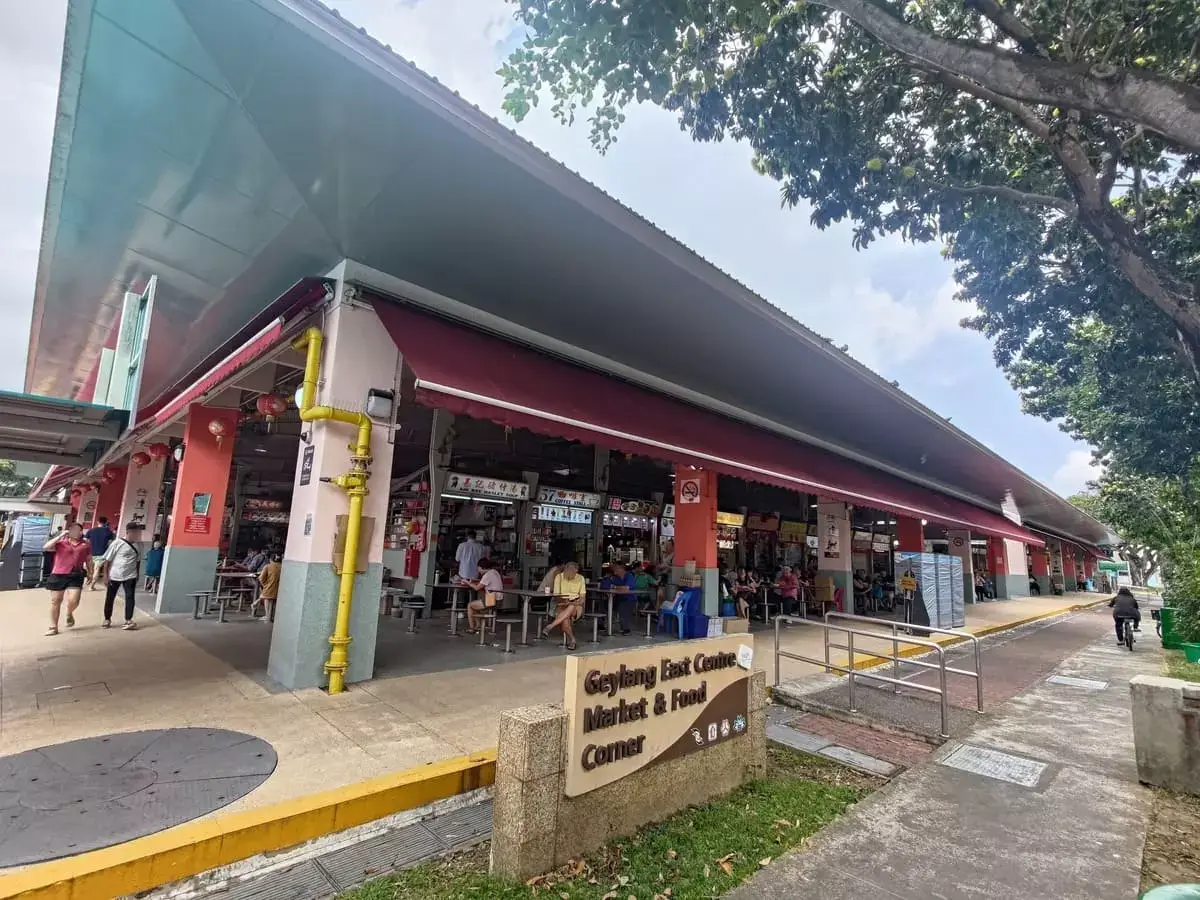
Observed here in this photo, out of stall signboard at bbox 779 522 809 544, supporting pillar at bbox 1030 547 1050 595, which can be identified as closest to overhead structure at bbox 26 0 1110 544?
stall signboard at bbox 779 522 809 544

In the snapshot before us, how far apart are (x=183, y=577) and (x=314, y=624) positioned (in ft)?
20.4

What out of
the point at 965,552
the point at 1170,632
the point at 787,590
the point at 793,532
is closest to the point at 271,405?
the point at 787,590

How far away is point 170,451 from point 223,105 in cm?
1140

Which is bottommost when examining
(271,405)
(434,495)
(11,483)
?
(434,495)

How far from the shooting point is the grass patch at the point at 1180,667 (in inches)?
348

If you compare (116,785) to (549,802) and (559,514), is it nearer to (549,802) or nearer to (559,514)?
(549,802)

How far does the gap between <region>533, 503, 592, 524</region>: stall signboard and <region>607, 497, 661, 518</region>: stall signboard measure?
2.18 ft

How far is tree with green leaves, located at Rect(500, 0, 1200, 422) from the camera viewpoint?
14.6 feet

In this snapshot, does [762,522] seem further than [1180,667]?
Yes

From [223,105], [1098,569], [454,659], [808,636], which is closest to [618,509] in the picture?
[808,636]

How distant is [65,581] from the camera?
26.3ft

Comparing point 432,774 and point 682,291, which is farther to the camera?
point 682,291

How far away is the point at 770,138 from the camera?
749 centimetres

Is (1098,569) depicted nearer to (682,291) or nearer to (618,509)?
(618,509)
